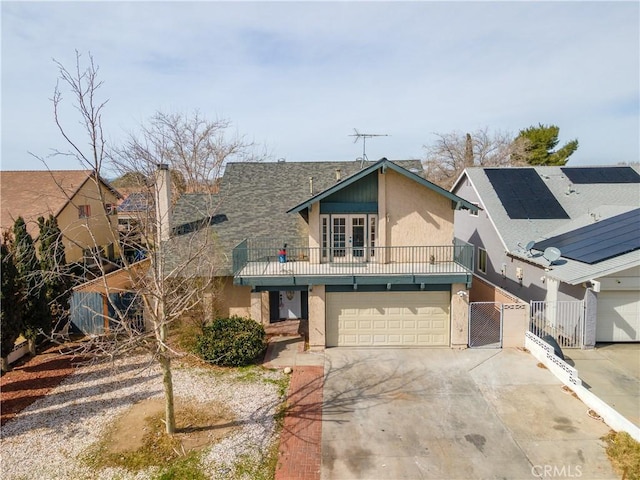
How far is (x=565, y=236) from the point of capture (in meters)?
17.9

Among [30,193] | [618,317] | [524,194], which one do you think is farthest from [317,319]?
[30,193]

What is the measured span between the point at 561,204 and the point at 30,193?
31163mm

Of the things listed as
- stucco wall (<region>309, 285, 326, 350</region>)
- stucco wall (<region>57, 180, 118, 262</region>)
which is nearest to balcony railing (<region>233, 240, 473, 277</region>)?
stucco wall (<region>309, 285, 326, 350</region>)

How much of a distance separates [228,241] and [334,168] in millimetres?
7368

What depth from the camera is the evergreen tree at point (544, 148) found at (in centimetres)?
4194

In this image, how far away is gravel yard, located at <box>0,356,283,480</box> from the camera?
8.83 meters

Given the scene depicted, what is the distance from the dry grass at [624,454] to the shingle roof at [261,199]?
12.3 m

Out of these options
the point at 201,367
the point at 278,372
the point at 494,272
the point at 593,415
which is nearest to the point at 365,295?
the point at 278,372

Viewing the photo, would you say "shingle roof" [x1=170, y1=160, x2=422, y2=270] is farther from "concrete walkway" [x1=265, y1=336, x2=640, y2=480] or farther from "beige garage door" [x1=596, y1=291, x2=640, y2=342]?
"beige garage door" [x1=596, y1=291, x2=640, y2=342]

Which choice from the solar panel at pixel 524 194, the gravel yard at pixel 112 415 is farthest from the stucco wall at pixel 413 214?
the gravel yard at pixel 112 415

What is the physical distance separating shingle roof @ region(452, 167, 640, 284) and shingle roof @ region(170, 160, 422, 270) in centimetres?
435

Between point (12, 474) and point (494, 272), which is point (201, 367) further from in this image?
point (494, 272)

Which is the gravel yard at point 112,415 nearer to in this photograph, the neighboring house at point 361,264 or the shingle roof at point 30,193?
the neighboring house at point 361,264

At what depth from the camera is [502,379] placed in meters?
12.4
